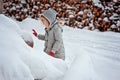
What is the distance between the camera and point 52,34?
469 centimetres

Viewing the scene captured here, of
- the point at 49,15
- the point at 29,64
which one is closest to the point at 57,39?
the point at 49,15

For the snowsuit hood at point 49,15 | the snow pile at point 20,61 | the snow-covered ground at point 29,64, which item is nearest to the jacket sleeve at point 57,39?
the snowsuit hood at point 49,15

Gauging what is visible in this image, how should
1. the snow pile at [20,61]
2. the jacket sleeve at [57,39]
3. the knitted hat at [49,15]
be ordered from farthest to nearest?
the jacket sleeve at [57,39]
the knitted hat at [49,15]
the snow pile at [20,61]

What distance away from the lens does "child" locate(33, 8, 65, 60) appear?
14.8 ft

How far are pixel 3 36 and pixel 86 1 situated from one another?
8.42 metres

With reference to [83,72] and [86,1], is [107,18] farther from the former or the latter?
[83,72]

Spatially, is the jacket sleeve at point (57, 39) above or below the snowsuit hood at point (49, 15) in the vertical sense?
below

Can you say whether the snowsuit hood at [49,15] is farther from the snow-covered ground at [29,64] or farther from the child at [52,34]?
the snow-covered ground at [29,64]

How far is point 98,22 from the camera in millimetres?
9680

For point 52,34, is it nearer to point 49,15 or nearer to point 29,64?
point 49,15

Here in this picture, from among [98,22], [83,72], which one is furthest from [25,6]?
[83,72]

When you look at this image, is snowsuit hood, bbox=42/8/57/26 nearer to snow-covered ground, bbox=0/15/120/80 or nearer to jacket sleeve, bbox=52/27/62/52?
jacket sleeve, bbox=52/27/62/52

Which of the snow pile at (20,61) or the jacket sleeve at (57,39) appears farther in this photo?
the jacket sleeve at (57,39)

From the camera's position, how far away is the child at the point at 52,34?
4.52 m
